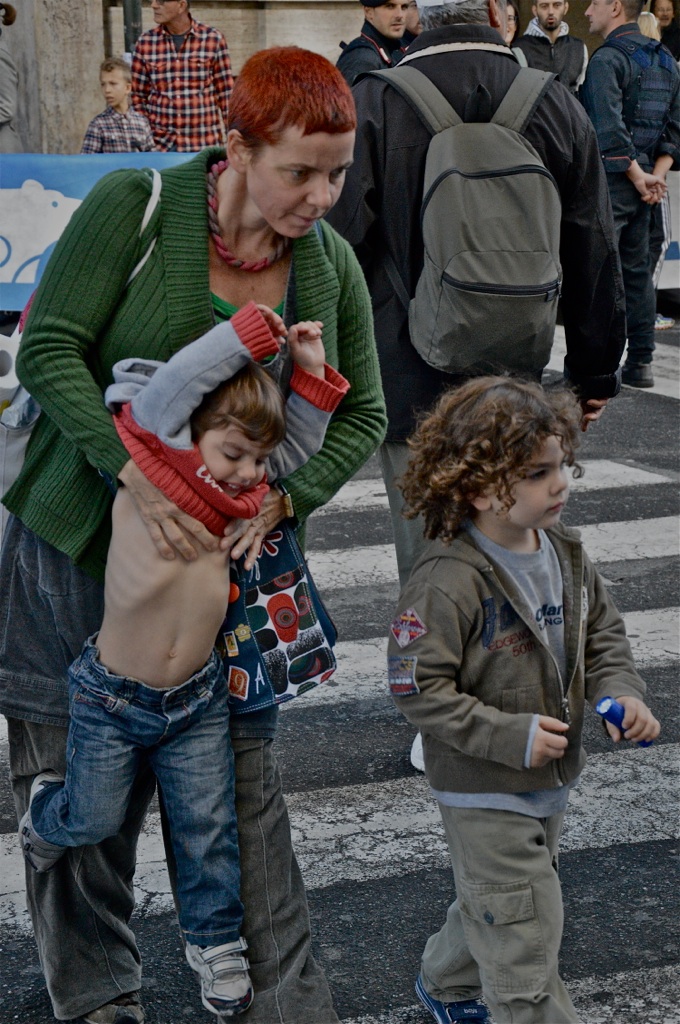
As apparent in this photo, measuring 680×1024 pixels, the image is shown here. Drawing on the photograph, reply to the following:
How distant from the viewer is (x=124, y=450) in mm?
2613

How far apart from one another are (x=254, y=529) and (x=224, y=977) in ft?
2.80

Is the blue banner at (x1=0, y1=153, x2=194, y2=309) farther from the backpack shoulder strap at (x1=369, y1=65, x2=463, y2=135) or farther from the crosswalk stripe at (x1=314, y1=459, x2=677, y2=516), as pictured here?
the backpack shoulder strap at (x1=369, y1=65, x2=463, y2=135)

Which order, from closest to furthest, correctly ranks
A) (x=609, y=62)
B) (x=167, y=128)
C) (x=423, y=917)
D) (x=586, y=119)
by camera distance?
(x=423, y=917), (x=586, y=119), (x=609, y=62), (x=167, y=128)

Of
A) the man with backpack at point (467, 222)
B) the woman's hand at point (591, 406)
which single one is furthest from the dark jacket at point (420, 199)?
the woman's hand at point (591, 406)

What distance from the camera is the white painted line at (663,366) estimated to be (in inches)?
387

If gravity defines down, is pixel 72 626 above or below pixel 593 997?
above

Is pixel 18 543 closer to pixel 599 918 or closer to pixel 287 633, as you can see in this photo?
pixel 287 633

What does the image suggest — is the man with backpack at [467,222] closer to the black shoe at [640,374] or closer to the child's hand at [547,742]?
the child's hand at [547,742]

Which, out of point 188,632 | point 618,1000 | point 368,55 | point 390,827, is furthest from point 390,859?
point 368,55

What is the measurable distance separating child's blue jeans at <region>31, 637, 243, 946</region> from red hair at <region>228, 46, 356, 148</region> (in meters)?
0.98

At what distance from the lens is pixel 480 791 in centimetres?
277

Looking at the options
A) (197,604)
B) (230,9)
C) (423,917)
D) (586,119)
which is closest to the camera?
(197,604)

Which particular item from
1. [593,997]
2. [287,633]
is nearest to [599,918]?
[593,997]

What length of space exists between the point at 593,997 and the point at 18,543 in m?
→ 1.60
